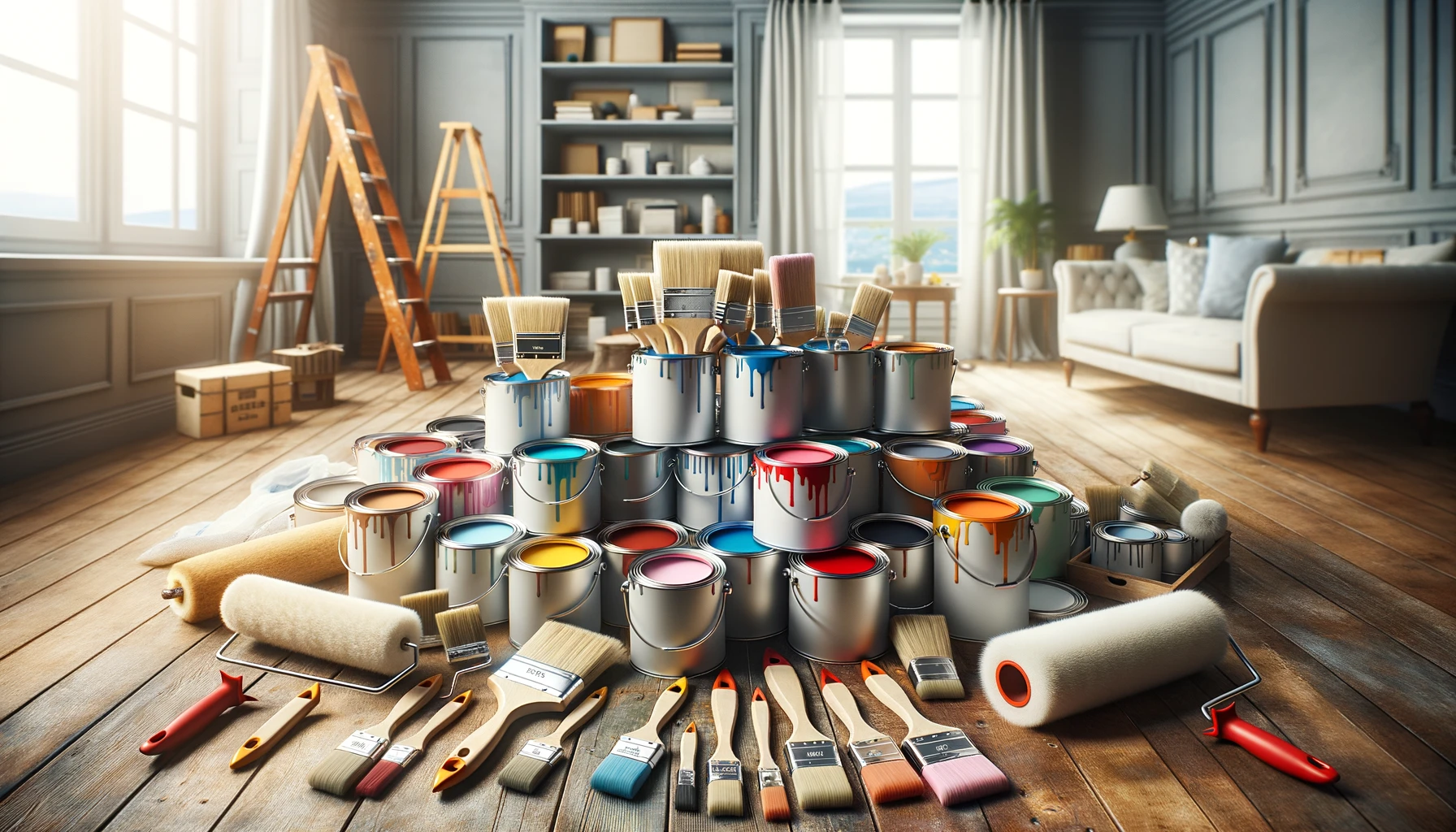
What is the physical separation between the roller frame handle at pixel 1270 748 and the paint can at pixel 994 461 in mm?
697

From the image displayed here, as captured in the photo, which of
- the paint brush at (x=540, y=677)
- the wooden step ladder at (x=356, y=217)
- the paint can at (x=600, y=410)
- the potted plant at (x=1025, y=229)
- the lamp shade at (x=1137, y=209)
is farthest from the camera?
the potted plant at (x=1025, y=229)

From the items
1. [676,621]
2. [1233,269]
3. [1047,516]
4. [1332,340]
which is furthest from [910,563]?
[1233,269]

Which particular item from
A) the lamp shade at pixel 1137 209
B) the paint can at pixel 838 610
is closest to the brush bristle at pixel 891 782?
the paint can at pixel 838 610

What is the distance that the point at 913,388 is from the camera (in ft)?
6.16

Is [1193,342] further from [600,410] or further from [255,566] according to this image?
[255,566]

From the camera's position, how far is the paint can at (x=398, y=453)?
1914mm

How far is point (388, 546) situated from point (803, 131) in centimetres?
541

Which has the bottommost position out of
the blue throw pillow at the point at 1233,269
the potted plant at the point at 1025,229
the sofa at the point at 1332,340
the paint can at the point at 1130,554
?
the paint can at the point at 1130,554

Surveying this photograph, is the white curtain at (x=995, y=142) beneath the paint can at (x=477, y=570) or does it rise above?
above

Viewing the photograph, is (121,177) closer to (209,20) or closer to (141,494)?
(209,20)

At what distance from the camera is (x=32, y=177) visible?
3.36 metres

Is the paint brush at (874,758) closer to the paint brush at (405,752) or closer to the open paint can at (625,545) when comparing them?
the open paint can at (625,545)

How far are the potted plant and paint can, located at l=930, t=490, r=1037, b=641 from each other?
4.87 m

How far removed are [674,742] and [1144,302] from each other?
4605mm
